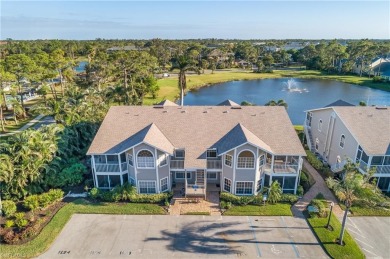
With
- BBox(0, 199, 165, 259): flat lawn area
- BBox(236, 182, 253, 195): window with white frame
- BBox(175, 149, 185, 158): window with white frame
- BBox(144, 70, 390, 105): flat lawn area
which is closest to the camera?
BBox(0, 199, 165, 259): flat lawn area

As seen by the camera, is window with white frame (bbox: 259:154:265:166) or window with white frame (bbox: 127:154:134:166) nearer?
window with white frame (bbox: 259:154:265:166)

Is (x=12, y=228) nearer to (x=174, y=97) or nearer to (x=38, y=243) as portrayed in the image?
(x=38, y=243)

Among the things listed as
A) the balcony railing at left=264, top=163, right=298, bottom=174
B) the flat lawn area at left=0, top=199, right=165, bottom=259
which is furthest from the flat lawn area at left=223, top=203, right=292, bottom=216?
the flat lawn area at left=0, top=199, right=165, bottom=259

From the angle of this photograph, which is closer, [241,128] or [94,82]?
[241,128]

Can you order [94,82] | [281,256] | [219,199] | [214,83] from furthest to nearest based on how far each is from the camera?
1. [214,83]
2. [94,82]
3. [219,199]
4. [281,256]

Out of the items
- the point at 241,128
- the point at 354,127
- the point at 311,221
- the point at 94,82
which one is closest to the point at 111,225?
the point at 241,128

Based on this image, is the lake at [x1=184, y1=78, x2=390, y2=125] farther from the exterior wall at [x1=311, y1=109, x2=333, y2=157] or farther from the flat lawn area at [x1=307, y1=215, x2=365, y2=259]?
the flat lawn area at [x1=307, y1=215, x2=365, y2=259]

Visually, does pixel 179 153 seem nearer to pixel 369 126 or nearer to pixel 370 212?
pixel 370 212

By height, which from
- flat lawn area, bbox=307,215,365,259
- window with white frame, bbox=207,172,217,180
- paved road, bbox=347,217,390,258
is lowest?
paved road, bbox=347,217,390,258
